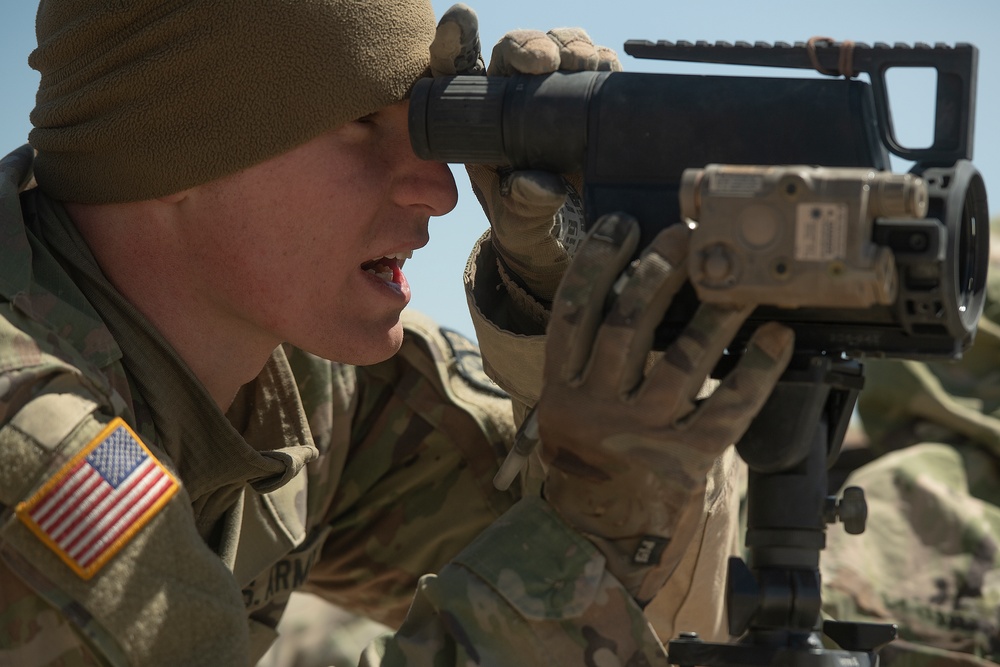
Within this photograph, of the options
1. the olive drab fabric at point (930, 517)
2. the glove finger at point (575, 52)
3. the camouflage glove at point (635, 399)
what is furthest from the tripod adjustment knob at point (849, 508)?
the olive drab fabric at point (930, 517)

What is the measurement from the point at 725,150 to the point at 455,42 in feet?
1.67

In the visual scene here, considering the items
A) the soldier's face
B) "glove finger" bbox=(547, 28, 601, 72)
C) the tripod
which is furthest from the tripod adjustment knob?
the soldier's face

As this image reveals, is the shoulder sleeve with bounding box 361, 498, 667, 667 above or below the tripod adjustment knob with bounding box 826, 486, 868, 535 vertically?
below

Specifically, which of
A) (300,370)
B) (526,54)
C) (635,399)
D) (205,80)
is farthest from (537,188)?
(300,370)

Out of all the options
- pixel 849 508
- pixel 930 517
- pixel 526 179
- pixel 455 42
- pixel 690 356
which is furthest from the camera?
pixel 930 517

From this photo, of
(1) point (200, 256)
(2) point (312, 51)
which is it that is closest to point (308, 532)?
(1) point (200, 256)

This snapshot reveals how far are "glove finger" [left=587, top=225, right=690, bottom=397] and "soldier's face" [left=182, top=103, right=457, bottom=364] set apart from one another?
2.26ft

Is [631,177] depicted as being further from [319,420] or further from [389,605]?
[389,605]

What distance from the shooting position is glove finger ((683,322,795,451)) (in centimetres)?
178

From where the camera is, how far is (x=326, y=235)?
7.73ft

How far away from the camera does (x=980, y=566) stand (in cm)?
446

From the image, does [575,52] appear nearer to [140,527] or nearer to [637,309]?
[637,309]

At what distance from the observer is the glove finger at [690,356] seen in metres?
1.77

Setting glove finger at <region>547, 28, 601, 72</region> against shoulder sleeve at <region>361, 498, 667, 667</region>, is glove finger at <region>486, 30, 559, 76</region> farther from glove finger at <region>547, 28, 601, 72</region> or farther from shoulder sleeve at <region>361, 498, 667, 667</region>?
shoulder sleeve at <region>361, 498, 667, 667</region>
